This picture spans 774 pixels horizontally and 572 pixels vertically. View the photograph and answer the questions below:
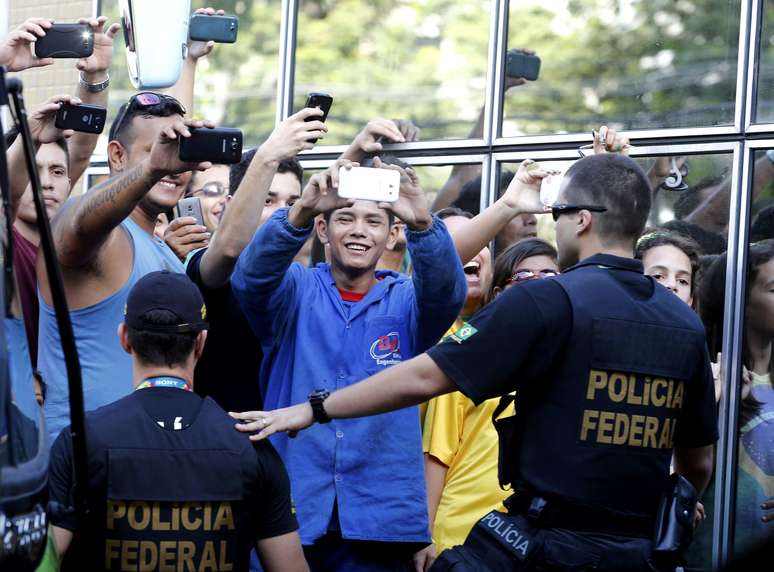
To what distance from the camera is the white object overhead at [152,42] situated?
6004 millimetres

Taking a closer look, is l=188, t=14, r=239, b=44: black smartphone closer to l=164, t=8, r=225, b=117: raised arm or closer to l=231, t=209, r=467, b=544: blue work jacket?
l=164, t=8, r=225, b=117: raised arm

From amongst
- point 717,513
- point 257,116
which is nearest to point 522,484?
point 717,513

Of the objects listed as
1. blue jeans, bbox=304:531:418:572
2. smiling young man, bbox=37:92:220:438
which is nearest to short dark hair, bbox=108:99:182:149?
smiling young man, bbox=37:92:220:438

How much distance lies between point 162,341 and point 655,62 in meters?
3.62

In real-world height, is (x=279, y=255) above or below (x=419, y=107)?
below

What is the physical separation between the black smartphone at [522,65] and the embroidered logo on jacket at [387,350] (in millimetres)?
2595

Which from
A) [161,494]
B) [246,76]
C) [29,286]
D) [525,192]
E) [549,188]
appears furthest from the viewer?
[246,76]

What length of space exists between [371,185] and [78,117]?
50.8 inches

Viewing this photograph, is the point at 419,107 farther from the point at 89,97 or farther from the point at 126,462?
the point at 126,462

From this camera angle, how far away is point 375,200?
443 cm

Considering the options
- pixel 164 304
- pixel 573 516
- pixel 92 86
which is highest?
pixel 92 86

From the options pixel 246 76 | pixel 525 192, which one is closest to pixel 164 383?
pixel 525 192

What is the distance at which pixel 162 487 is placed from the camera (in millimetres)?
3498

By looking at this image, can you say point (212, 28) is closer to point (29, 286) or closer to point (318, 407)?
point (29, 286)
